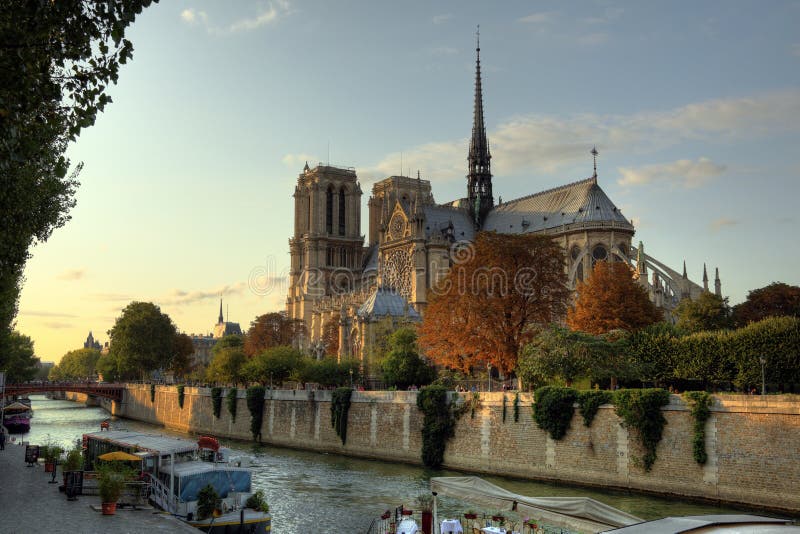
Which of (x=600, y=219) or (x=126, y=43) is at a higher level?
(x=600, y=219)

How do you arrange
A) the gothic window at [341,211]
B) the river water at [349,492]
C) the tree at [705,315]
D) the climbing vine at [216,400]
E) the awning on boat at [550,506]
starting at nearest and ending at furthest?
the awning on boat at [550,506] → the river water at [349,492] → the tree at [705,315] → the climbing vine at [216,400] → the gothic window at [341,211]

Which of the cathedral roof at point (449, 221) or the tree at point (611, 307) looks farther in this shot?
the cathedral roof at point (449, 221)

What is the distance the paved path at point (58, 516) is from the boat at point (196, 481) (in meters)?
1.99

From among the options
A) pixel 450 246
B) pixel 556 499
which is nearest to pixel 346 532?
pixel 556 499

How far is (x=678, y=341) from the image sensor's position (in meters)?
37.6

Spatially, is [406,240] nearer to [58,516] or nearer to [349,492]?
[349,492]

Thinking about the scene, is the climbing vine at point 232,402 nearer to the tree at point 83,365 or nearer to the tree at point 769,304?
the tree at point 769,304

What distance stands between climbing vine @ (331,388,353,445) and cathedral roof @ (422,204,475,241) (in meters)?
46.9

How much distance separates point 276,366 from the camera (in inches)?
2516

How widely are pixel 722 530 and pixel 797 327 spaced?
26.3 m

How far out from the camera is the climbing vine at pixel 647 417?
29.9 metres

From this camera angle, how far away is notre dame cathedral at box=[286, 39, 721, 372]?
7219 centimetres

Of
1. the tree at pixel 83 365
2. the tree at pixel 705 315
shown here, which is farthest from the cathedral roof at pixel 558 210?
the tree at pixel 83 365

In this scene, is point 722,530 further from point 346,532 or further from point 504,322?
point 504,322
